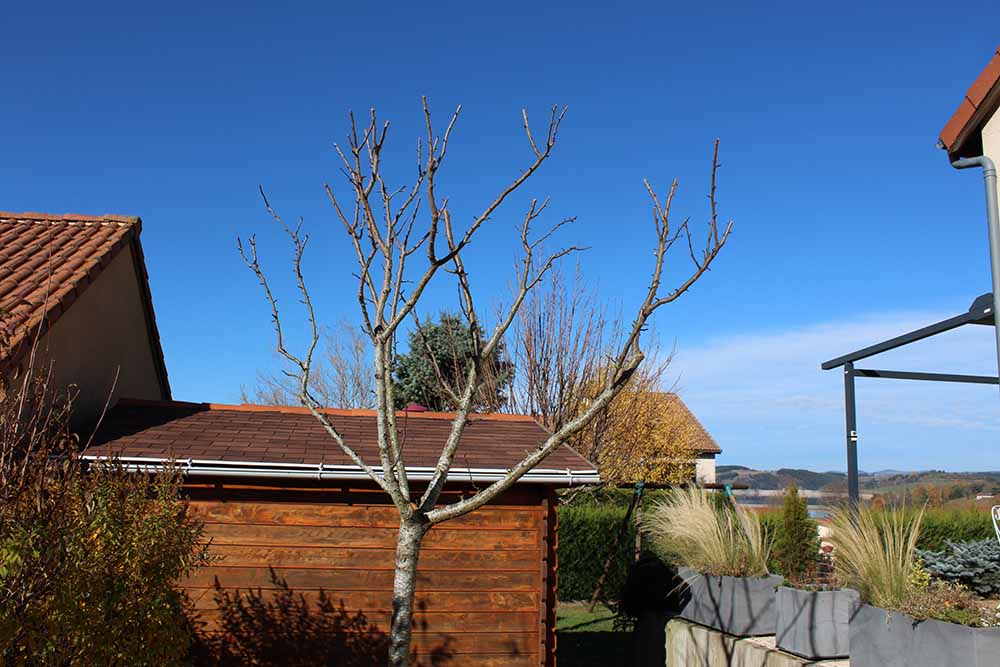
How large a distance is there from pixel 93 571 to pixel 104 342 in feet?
18.1

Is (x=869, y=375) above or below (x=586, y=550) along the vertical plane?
→ above

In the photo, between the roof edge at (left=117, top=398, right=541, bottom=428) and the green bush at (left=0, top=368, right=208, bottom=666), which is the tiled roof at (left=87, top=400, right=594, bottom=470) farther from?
the green bush at (left=0, top=368, right=208, bottom=666)

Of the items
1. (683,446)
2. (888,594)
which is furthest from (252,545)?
(683,446)

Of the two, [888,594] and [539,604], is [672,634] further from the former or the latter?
[888,594]

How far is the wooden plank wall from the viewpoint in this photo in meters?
7.28

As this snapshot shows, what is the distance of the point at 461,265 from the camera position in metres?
4.60

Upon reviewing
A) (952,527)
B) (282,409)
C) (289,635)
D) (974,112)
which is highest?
(974,112)

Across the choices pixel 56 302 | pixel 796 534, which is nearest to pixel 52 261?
pixel 56 302

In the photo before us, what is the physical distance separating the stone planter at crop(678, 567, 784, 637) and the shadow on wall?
3064mm

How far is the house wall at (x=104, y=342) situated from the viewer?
7781 millimetres

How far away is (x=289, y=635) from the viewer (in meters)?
7.23

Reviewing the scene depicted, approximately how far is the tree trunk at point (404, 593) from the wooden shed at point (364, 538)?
287cm

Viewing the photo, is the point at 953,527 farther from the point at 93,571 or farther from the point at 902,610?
the point at 93,571

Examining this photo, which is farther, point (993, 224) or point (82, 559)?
point (993, 224)
